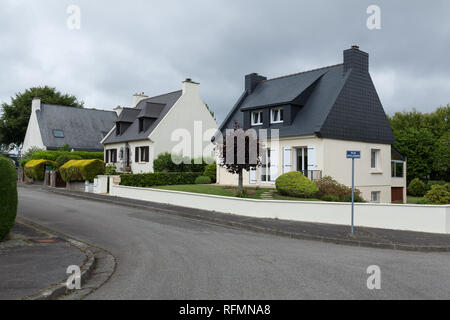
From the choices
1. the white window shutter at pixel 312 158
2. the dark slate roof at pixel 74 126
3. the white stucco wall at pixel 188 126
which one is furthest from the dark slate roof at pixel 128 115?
the white window shutter at pixel 312 158

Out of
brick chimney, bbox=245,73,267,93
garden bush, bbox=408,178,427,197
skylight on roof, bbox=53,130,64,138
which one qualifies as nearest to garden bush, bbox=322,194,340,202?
brick chimney, bbox=245,73,267,93

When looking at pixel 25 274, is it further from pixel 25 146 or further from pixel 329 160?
pixel 25 146

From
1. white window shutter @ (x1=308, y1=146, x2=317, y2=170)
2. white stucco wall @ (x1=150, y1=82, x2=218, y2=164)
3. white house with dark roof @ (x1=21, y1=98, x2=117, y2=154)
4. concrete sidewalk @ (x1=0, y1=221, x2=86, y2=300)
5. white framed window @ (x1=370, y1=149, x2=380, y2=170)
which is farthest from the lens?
white house with dark roof @ (x1=21, y1=98, x2=117, y2=154)

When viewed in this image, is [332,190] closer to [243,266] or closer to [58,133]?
[243,266]

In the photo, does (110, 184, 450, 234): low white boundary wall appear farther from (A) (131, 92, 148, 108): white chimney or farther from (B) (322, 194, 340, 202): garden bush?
(A) (131, 92, 148, 108): white chimney

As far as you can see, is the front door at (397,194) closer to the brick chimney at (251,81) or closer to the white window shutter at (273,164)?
the white window shutter at (273,164)

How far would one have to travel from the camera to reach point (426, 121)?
48.2 m

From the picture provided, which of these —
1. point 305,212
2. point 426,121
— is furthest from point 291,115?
point 426,121

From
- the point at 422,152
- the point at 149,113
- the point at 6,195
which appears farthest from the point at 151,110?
the point at 6,195

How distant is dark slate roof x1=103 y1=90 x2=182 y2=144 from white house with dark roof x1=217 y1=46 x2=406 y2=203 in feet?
30.5

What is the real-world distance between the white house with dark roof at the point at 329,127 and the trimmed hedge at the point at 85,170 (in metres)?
8.18

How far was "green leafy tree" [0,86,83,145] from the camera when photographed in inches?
1981

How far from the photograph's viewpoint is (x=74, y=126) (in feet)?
141

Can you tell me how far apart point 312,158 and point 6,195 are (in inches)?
589
